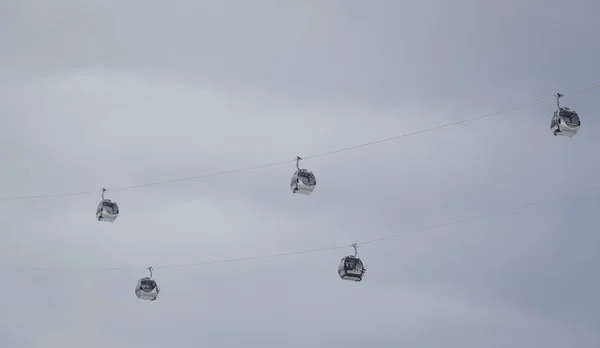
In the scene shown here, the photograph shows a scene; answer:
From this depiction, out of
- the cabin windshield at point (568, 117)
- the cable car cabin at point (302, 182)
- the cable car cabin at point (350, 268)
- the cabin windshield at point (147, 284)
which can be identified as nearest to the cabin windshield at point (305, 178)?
the cable car cabin at point (302, 182)

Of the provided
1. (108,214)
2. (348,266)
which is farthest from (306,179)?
(108,214)

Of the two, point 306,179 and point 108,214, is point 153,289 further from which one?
point 306,179

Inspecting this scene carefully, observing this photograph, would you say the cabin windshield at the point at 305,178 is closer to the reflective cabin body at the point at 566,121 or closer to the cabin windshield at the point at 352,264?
the cabin windshield at the point at 352,264

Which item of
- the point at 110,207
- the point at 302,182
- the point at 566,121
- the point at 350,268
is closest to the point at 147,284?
the point at 110,207

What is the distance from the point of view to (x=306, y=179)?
1820 inches

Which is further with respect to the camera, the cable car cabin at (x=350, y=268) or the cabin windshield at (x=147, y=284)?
the cabin windshield at (x=147, y=284)

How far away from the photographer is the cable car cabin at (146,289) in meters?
52.4

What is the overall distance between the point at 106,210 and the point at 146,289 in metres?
3.66

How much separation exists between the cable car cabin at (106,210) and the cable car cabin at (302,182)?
25.9 feet

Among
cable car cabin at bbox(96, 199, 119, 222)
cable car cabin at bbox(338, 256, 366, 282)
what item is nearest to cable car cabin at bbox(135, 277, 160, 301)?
cable car cabin at bbox(96, 199, 119, 222)

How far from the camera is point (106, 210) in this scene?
5069cm

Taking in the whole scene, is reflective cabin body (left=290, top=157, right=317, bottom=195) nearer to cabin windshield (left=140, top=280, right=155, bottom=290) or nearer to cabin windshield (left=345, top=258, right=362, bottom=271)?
cabin windshield (left=345, top=258, right=362, bottom=271)

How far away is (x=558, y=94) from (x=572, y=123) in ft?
3.80

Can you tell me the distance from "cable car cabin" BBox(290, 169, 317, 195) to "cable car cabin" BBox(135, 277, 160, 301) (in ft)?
29.3
